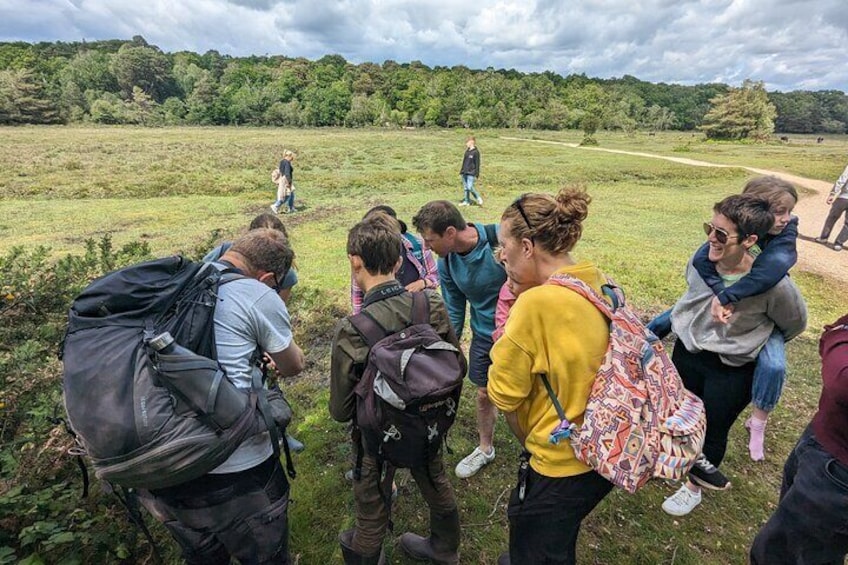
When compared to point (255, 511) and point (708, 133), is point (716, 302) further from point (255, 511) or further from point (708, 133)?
point (708, 133)

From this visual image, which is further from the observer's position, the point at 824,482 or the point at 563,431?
the point at 824,482

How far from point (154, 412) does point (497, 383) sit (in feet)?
4.54

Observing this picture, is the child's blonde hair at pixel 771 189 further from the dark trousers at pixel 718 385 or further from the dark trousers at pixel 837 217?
the dark trousers at pixel 837 217

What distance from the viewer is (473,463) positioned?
3.89 metres

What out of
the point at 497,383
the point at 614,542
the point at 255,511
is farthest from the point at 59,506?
the point at 614,542

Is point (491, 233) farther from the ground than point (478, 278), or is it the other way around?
point (491, 233)

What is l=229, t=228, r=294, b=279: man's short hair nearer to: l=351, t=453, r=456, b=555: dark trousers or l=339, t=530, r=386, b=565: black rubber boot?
l=351, t=453, r=456, b=555: dark trousers

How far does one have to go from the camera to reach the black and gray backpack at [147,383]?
174 centimetres

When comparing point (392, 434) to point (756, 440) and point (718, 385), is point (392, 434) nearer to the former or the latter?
point (718, 385)

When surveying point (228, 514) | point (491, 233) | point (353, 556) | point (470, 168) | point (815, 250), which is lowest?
point (815, 250)

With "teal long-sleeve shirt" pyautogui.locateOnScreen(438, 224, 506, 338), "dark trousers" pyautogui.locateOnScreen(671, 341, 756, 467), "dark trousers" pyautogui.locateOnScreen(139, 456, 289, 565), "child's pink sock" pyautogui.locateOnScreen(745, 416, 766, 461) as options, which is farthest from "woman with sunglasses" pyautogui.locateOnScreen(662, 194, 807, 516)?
"dark trousers" pyautogui.locateOnScreen(139, 456, 289, 565)

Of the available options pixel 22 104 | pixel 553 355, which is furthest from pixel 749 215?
pixel 22 104

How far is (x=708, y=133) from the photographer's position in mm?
68312

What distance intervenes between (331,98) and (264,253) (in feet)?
300
